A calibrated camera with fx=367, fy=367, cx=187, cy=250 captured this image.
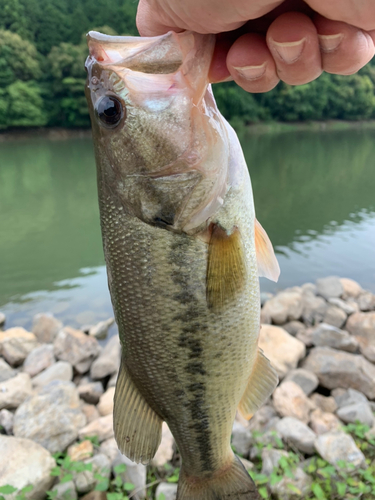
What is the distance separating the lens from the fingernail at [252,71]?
4.95 ft

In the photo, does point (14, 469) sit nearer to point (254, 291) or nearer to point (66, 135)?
point (254, 291)

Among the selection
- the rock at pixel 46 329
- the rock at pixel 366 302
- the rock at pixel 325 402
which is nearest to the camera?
the rock at pixel 325 402

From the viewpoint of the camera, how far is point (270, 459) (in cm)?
287

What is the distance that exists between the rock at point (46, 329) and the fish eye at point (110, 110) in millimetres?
4852

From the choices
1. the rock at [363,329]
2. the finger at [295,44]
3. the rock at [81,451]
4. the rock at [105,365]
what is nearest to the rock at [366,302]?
the rock at [363,329]

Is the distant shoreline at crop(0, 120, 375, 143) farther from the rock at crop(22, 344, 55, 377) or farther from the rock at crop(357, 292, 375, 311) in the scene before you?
the rock at crop(357, 292, 375, 311)

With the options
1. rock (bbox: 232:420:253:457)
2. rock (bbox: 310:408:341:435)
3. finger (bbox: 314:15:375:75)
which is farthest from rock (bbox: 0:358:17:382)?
finger (bbox: 314:15:375:75)

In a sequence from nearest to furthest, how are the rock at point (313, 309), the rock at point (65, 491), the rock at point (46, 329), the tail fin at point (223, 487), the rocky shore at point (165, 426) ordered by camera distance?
1. the tail fin at point (223, 487)
2. the rock at point (65, 491)
3. the rocky shore at point (165, 426)
4. the rock at point (46, 329)
5. the rock at point (313, 309)

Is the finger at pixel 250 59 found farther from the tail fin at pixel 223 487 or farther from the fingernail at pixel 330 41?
the tail fin at pixel 223 487

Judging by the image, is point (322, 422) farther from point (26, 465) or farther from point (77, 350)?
point (77, 350)

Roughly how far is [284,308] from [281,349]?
1308 millimetres

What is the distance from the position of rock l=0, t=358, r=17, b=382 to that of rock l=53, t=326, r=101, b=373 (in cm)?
56

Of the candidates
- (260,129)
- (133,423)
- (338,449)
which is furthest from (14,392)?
(260,129)

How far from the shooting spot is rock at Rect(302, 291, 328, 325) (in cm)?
587
